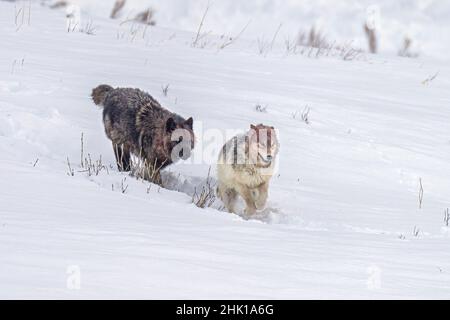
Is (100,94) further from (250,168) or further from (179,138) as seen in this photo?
(250,168)

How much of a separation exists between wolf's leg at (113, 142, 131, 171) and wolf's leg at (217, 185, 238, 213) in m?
1.05

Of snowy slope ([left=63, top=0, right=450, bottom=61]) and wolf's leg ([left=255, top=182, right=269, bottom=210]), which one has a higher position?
snowy slope ([left=63, top=0, right=450, bottom=61])

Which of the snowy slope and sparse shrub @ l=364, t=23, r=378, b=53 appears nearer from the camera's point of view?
sparse shrub @ l=364, t=23, r=378, b=53

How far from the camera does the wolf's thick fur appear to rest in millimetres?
8805

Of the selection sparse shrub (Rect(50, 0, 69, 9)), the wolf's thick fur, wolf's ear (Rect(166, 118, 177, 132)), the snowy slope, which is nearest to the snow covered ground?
the wolf's thick fur

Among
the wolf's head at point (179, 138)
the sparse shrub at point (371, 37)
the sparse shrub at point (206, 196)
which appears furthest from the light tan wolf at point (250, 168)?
the sparse shrub at point (371, 37)

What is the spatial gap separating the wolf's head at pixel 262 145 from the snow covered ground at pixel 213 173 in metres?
0.44

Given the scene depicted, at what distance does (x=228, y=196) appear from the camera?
8547 millimetres

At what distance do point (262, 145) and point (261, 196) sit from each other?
49 centimetres

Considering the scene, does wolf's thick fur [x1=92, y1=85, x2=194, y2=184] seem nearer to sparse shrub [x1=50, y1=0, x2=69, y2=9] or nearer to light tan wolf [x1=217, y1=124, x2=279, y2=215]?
light tan wolf [x1=217, y1=124, x2=279, y2=215]

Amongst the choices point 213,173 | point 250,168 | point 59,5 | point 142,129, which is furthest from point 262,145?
point 59,5

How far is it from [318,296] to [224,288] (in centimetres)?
47

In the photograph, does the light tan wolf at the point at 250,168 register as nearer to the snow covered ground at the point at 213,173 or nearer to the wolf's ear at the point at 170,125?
the snow covered ground at the point at 213,173
